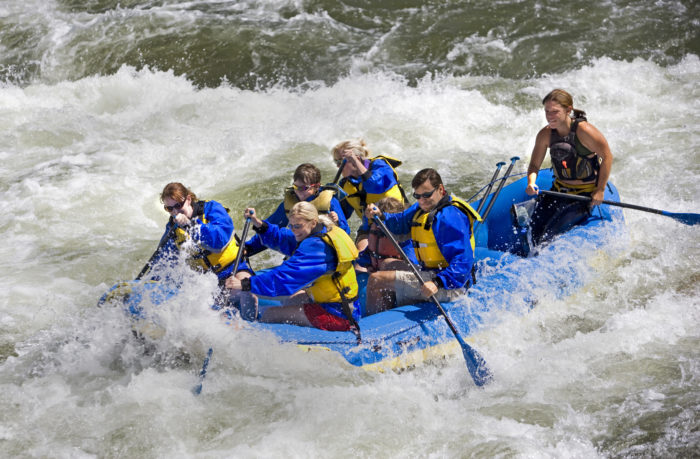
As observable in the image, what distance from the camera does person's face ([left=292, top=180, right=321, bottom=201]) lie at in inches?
196

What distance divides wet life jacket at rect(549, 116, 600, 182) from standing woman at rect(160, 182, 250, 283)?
241 cm

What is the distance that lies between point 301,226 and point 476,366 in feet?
4.53

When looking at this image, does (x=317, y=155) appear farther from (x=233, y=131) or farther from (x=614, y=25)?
(x=614, y=25)

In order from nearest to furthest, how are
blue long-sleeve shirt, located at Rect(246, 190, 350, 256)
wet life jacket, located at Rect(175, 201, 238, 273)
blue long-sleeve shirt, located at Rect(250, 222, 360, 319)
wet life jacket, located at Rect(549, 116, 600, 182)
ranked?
blue long-sleeve shirt, located at Rect(250, 222, 360, 319) → wet life jacket, located at Rect(175, 201, 238, 273) → blue long-sleeve shirt, located at Rect(246, 190, 350, 256) → wet life jacket, located at Rect(549, 116, 600, 182)

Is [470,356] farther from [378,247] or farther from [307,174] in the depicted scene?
[307,174]

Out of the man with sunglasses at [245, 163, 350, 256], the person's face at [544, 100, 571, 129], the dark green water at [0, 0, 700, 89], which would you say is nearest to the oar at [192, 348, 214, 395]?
the man with sunglasses at [245, 163, 350, 256]

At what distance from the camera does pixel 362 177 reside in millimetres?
5473

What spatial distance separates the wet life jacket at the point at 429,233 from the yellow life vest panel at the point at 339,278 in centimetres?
52

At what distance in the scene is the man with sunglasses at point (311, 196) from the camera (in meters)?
4.97

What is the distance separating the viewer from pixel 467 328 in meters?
4.66

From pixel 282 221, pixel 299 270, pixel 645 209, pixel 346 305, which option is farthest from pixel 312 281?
pixel 645 209

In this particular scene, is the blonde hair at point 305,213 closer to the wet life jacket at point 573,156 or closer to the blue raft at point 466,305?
the blue raft at point 466,305

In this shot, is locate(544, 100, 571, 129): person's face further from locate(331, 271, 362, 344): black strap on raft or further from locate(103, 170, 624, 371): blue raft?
locate(331, 271, 362, 344): black strap on raft

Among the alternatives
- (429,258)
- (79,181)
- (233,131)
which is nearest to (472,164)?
(233,131)
